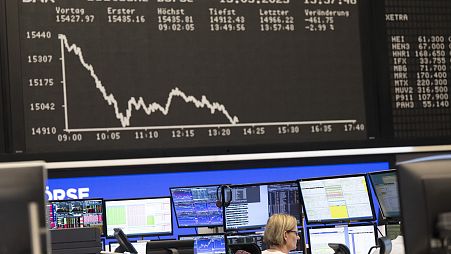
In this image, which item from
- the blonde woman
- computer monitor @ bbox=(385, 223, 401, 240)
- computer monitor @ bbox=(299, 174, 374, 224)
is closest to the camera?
A: the blonde woman

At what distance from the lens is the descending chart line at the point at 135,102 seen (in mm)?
5074

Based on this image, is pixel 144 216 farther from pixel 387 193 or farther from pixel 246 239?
pixel 387 193

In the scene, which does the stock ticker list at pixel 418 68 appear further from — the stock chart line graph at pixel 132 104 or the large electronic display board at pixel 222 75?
the stock chart line graph at pixel 132 104

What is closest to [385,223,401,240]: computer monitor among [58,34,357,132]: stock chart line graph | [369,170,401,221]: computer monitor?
[369,170,401,221]: computer monitor

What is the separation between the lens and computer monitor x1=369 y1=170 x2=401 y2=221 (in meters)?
5.31

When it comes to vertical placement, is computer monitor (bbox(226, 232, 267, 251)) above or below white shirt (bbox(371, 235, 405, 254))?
above

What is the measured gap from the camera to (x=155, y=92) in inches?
204

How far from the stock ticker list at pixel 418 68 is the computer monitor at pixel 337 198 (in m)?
0.50

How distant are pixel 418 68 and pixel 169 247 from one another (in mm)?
2356

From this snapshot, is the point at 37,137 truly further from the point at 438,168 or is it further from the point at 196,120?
the point at 438,168

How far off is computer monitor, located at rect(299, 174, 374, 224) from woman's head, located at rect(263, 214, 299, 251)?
46cm

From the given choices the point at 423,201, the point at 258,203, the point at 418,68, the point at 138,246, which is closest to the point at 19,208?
the point at 423,201

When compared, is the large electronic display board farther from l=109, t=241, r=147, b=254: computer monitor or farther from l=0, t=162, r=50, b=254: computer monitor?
l=0, t=162, r=50, b=254: computer monitor

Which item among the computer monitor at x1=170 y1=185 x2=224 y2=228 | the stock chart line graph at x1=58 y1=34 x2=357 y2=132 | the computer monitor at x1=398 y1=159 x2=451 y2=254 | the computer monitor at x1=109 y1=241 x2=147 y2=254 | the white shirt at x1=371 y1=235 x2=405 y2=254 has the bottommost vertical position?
the white shirt at x1=371 y1=235 x2=405 y2=254
